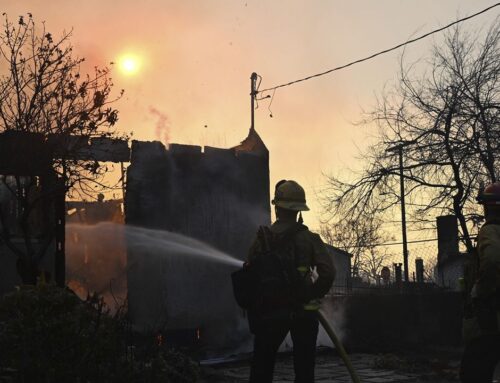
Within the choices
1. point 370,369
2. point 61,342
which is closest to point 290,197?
point 61,342

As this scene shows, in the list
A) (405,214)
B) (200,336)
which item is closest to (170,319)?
(200,336)

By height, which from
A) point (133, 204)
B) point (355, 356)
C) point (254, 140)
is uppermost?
point (254, 140)

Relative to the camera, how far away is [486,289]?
14.4 ft

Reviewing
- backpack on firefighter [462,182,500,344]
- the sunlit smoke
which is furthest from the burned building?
backpack on firefighter [462,182,500,344]

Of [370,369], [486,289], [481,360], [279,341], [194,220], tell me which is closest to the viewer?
[486,289]

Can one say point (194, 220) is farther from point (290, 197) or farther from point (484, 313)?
point (484, 313)

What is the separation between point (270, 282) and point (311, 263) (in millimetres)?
376

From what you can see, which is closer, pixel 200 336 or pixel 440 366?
pixel 440 366

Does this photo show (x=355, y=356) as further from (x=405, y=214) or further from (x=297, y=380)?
(x=405, y=214)

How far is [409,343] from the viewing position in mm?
13016

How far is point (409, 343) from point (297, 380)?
8.88 m

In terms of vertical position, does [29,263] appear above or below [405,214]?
below

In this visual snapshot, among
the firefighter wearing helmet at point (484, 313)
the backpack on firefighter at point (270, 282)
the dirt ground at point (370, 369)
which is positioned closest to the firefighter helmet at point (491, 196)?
the firefighter wearing helmet at point (484, 313)

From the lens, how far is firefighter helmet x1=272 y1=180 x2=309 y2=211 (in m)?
5.02
